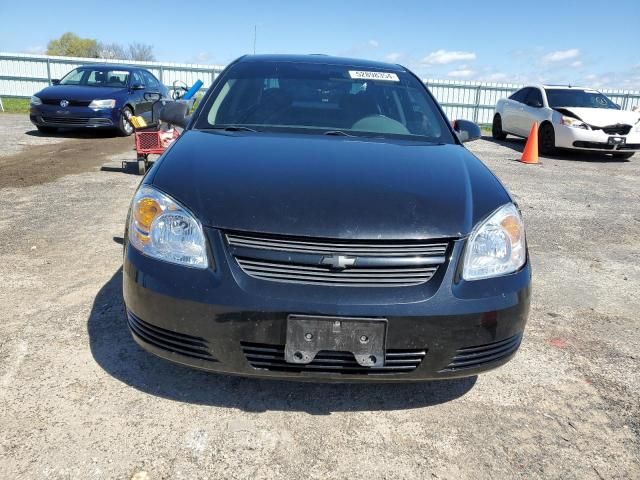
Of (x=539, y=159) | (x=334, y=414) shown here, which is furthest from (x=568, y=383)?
(x=539, y=159)

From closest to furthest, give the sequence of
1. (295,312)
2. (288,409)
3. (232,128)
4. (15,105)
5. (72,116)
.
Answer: (295,312) < (288,409) < (232,128) < (72,116) < (15,105)

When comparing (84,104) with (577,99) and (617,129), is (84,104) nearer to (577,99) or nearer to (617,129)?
(577,99)

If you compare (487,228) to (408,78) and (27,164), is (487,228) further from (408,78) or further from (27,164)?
(27,164)

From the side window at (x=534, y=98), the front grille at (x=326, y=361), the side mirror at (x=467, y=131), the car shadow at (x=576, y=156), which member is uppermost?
the side window at (x=534, y=98)

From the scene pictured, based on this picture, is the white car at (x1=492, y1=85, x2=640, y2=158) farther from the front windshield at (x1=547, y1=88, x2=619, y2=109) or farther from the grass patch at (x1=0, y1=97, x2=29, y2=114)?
the grass patch at (x1=0, y1=97, x2=29, y2=114)

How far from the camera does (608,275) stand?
4195mm

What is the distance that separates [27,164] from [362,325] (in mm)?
7489

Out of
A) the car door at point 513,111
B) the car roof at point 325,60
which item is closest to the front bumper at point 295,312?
the car roof at point 325,60

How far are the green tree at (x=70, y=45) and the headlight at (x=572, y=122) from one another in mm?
68393

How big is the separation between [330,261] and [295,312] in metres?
0.22

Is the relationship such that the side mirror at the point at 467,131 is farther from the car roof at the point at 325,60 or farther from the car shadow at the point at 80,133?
the car shadow at the point at 80,133

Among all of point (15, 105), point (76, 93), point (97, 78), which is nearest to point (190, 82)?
point (15, 105)

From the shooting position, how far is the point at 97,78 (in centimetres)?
1169

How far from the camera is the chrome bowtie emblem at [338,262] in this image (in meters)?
1.96
